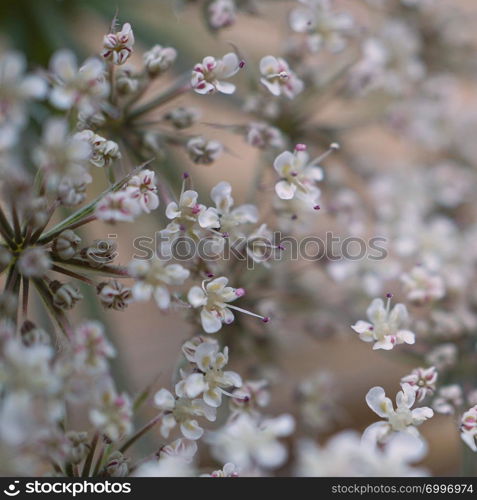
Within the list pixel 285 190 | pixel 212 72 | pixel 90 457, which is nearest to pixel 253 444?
pixel 90 457

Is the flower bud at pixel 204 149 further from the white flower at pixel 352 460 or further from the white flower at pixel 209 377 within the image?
the white flower at pixel 352 460

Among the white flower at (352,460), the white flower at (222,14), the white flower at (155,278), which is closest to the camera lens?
the white flower at (352,460)

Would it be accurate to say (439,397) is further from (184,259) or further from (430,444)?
(430,444)

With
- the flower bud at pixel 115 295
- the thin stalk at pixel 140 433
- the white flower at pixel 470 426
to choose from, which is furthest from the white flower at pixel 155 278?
the white flower at pixel 470 426
